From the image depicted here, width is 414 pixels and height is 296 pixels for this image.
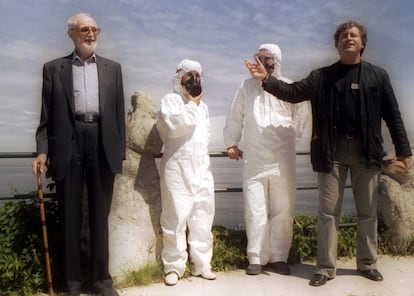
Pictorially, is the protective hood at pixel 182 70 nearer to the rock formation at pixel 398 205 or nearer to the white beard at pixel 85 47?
the white beard at pixel 85 47

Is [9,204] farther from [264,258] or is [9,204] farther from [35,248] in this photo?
[264,258]

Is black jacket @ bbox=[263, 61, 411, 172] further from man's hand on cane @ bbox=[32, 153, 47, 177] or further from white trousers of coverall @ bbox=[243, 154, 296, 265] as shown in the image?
man's hand on cane @ bbox=[32, 153, 47, 177]

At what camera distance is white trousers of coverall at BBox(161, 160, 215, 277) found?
4625 mm

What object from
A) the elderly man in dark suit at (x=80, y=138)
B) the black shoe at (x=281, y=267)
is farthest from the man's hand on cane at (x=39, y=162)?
the black shoe at (x=281, y=267)

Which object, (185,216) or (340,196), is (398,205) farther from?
(185,216)

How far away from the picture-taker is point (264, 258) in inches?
196

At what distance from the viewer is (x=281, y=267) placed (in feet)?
16.2

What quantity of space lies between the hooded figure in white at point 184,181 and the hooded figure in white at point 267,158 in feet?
1.26

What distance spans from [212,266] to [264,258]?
1.65 ft

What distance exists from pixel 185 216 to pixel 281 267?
3.48 ft

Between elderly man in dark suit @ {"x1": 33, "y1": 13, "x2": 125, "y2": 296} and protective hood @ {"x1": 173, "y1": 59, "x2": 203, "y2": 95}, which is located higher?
protective hood @ {"x1": 173, "y1": 59, "x2": 203, "y2": 95}

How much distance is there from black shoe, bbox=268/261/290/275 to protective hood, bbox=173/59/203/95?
1.82 meters

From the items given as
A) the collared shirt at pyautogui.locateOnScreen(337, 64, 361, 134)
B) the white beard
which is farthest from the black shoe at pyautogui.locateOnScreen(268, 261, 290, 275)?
the white beard

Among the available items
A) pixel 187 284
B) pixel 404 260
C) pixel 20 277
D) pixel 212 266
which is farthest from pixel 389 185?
pixel 20 277
